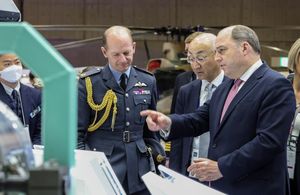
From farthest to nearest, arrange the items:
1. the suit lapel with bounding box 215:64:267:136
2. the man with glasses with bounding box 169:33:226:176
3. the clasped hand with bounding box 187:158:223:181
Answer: the man with glasses with bounding box 169:33:226:176 → the suit lapel with bounding box 215:64:267:136 → the clasped hand with bounding box 187:158:223:181

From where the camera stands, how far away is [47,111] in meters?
0.83

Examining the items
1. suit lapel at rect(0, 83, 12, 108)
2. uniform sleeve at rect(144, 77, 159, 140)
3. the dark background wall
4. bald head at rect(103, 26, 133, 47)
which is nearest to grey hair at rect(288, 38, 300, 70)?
uniform sleeve at rect(144, 77, 159, 140)

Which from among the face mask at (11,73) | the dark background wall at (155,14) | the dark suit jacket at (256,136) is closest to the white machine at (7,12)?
the face mask at (11,73)

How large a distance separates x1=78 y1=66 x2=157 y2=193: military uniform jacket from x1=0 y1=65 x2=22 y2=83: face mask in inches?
11.6

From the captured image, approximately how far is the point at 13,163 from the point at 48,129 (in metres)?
0.09

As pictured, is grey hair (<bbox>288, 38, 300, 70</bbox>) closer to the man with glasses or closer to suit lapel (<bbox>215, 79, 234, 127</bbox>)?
the man with glasses

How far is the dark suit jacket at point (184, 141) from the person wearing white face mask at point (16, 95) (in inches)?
28.3

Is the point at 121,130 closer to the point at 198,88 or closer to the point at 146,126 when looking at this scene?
the point at 146,126

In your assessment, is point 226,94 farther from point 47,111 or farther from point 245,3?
point 245,3

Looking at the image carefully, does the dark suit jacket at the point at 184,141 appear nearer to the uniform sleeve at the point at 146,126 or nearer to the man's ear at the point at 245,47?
the uniform sleeve at the point at 146,126

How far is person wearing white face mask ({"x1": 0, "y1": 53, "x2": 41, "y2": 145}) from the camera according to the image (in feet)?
8.91

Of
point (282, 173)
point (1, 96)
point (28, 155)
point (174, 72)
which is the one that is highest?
point (28, 155)

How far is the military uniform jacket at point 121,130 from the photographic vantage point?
2648mm

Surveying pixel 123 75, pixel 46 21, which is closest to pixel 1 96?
pixel 123 75
